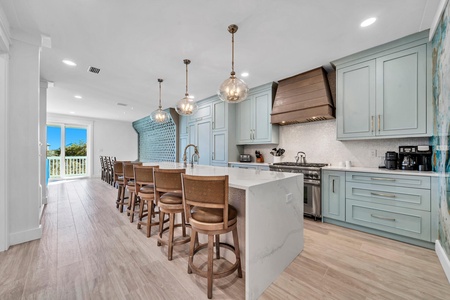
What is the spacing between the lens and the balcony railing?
726 centimetres

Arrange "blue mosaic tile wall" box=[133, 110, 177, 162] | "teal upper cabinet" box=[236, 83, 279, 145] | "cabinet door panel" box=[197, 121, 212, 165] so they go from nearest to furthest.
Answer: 1. "teal upper cabinet" box=[236, 83, 279, 145]
2. "cabinet door panel" box=[197, 121, 212, 165]
3. "blue mosaic tile wall" box=[133, 110, 177, 162]

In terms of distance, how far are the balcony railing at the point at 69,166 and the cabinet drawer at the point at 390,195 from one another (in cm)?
943

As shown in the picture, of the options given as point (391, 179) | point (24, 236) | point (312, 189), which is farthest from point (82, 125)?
point (391, 179)

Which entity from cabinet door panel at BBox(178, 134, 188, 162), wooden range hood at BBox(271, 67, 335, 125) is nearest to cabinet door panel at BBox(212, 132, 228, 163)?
wooden range hood at BBox(271, 67, 335, 125)

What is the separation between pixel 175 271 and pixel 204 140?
12.3 ft

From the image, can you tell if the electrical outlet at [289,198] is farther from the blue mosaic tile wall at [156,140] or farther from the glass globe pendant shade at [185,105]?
the blue mosaic tile wall at [156,140]

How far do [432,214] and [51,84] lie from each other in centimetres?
674

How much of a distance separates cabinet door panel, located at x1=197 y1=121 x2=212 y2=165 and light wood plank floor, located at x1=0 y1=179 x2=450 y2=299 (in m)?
2.76

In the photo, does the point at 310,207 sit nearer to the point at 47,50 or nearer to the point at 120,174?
the point at 120,174

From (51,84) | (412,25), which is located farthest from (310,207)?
(51,84)

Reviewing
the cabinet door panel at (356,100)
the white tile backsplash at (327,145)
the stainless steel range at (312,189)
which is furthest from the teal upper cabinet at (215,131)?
the cabinet door panel at (356,100)

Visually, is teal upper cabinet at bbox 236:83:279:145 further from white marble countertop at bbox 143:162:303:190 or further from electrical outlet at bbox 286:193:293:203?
electrical outlet at bbox 286:193:293:203

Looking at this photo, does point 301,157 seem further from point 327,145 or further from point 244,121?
point 244,121

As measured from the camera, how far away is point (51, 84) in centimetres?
407
